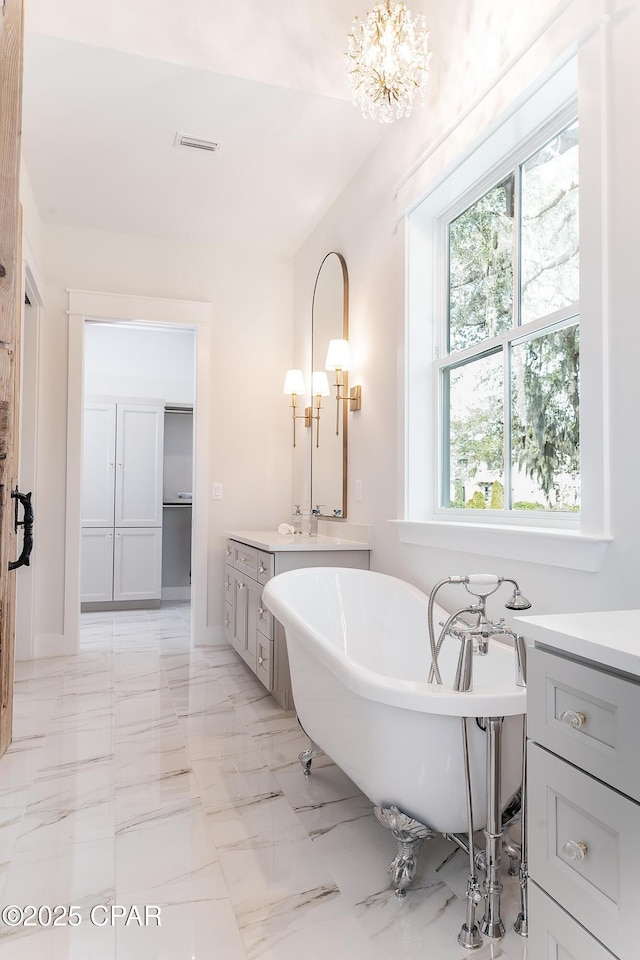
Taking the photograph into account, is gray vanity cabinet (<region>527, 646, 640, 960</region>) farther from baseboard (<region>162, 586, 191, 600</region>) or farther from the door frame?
baseboard (<region>162, 586, 191, 600</region>)

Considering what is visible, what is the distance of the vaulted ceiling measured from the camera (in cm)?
266

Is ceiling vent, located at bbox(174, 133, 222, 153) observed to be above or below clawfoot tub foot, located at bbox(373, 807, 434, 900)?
above

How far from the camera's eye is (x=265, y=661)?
123 inches

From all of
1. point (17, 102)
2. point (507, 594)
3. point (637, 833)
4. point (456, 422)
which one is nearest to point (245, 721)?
point (507, 594)

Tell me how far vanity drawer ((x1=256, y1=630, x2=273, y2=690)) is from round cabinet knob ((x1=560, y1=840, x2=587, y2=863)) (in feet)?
7.07

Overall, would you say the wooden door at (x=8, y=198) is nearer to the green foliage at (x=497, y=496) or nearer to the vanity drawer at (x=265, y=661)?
the vanity drawer at (x=265, y=661)

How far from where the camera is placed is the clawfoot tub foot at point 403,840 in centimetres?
157

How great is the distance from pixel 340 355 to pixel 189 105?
142cm

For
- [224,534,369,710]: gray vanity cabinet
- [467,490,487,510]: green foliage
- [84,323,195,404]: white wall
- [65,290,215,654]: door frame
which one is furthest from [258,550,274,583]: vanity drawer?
[84,323,195,404]: white wall

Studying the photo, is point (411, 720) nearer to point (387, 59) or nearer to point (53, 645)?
point (387, 59)

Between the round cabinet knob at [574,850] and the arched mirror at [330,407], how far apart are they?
2608 mm

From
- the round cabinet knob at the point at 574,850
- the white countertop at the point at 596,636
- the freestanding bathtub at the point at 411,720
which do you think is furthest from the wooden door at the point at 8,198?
the round cabinet knob at the point at 574,850

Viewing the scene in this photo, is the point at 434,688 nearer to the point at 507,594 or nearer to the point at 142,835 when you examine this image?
the point at 507,594

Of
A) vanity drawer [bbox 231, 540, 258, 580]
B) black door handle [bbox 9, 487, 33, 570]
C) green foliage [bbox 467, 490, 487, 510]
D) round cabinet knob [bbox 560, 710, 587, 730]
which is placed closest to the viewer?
round cabinet knob [bbox 560, 710, 587, 730]
